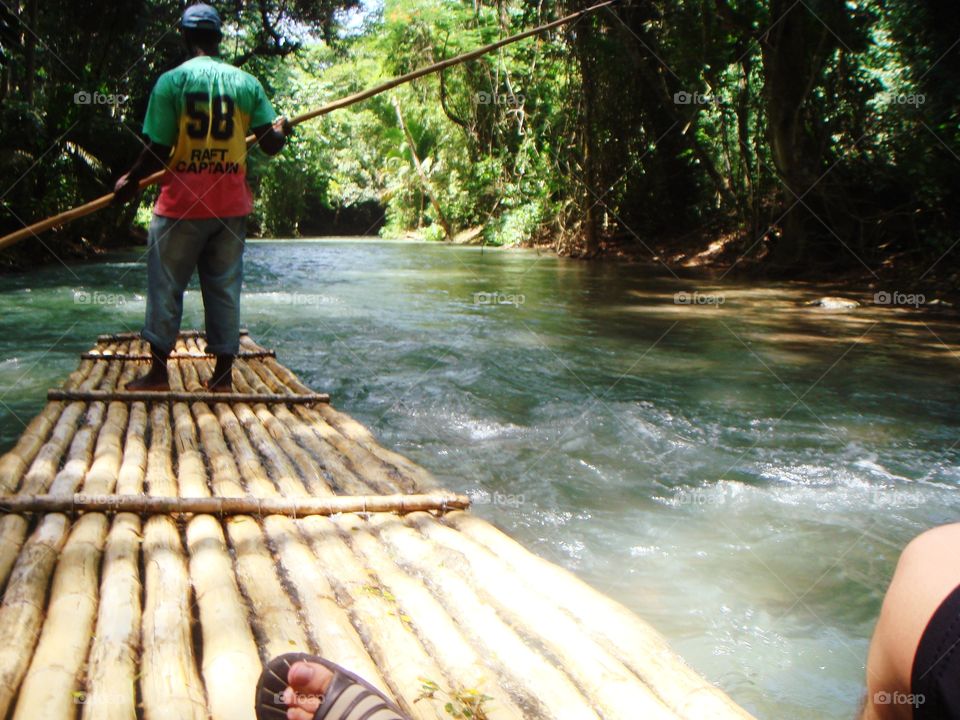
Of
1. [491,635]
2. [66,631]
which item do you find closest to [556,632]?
[491,635]

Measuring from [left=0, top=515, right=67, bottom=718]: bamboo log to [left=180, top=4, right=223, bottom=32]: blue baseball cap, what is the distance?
2.14m

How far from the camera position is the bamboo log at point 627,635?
1450 mm

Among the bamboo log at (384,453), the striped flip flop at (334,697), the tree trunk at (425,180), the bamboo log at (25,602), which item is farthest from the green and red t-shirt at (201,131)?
the tree trunk at (425,180)

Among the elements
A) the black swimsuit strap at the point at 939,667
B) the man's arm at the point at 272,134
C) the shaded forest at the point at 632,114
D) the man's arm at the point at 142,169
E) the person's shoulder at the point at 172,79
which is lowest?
the black swimsuit strap at the point at 939,667

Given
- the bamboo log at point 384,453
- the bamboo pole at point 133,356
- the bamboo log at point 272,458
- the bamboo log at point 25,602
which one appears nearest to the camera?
the bamboo log at point 25,602

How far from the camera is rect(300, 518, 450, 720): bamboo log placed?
1424 mm

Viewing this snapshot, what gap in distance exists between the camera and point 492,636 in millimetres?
1621

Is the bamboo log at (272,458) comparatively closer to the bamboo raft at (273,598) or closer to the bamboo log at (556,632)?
the bamboo raft at (273,598)

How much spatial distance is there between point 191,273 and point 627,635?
2512 millimetres

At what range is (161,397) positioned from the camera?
133 inches

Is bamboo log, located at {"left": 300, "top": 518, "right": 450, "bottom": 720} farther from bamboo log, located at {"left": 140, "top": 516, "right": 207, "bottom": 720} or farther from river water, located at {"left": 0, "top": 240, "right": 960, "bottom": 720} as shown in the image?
river water, located at {"left": 0, "top": 240, "right": 960, "bottom": 720}

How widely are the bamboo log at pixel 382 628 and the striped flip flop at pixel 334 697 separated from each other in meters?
0.09

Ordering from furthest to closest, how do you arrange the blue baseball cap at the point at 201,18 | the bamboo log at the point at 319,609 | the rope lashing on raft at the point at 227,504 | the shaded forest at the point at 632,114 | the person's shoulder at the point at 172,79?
the shaded forest at the point at 632,114 → the blue baseball cap at the point at 201,18 → the person's shoulder at the point at 172,79 → the rope lashing on raft at the point at 227,504 → the bamboo log at the point at 319,609

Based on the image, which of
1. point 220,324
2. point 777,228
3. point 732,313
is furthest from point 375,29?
point 220,324
